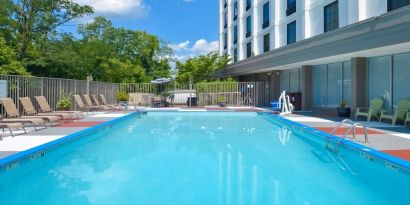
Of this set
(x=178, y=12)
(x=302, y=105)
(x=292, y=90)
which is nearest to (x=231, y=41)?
(x=178, y=12)

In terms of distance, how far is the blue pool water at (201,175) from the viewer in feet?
18.1

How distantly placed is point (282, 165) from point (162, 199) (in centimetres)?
322

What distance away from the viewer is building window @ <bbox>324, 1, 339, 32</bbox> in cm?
1938

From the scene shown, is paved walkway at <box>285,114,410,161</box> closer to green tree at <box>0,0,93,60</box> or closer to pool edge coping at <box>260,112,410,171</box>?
pool edge coping at <box>260,112,410,171</box>

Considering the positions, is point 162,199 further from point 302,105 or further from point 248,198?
point 302,105

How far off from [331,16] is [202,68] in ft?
49.4

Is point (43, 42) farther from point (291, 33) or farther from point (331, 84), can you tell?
point (331, 84)

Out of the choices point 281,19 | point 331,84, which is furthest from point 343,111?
point 281,19

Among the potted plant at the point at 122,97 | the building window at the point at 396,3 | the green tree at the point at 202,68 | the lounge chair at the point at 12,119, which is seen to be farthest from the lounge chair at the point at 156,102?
the building window at the point at 396,3

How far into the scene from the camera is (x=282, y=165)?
25.5ft


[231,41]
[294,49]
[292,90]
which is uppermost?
[231,41]

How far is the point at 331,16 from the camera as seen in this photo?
779 inches

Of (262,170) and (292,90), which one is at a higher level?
(292,90)

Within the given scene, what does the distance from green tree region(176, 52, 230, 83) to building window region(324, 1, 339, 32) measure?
14055 mm
